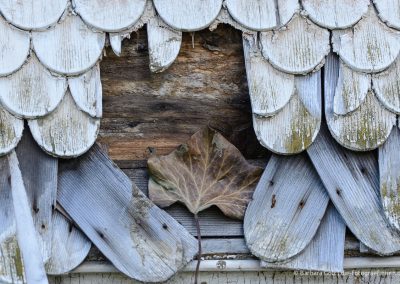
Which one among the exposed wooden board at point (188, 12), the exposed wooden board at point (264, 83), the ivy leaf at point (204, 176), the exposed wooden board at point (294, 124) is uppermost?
the exposed wooden board at point (188, 12)

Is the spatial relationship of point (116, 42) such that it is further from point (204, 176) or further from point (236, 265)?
point (236, 265)

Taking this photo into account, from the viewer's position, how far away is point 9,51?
2529 mm

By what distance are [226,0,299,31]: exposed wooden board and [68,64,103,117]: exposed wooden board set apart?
0.40 m

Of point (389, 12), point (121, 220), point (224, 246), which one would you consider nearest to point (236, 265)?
point (224, 246)

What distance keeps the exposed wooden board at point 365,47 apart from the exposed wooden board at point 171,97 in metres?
0.28

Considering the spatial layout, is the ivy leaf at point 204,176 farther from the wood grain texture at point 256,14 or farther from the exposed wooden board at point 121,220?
the wood grain texture at point 256,14

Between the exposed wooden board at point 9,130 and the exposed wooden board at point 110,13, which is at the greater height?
the exposed wooden board at point 110,13

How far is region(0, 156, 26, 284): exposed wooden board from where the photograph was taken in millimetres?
2520

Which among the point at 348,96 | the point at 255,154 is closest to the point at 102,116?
the point at 255,154

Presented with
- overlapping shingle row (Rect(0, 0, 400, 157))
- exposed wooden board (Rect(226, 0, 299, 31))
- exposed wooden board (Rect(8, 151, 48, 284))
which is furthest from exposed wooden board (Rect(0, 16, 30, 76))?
exposed wooden board (Rect(226, 0, 299, 31))

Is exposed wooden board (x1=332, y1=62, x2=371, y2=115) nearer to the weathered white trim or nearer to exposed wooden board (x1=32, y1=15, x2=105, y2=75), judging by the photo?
the weathered white trim

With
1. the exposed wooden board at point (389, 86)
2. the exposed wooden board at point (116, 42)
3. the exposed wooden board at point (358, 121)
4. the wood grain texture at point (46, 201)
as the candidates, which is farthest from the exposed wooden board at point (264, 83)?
the wood grain texture at point (46, 201)

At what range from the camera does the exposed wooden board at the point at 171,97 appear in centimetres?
267

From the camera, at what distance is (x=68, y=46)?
100 inches
